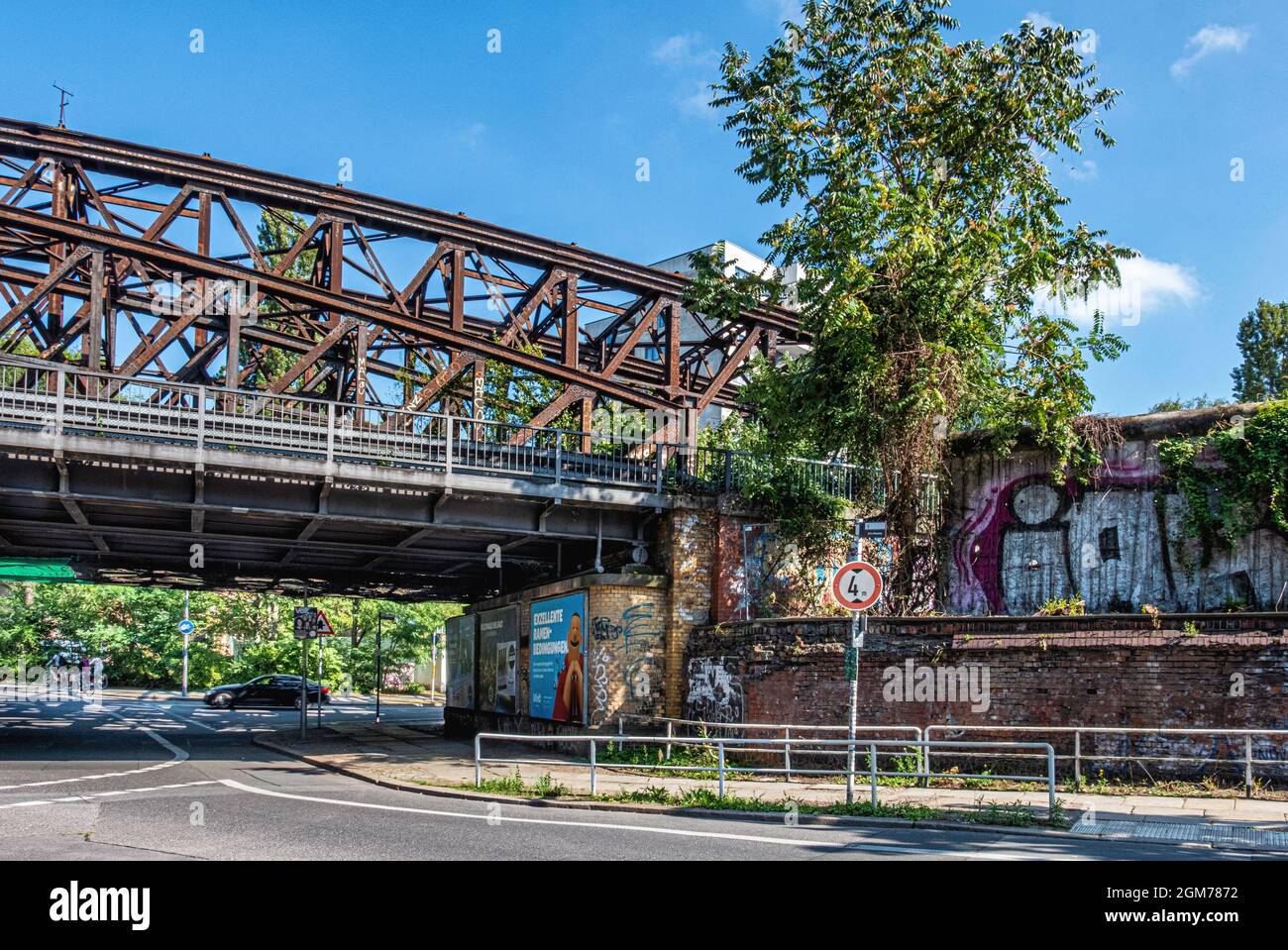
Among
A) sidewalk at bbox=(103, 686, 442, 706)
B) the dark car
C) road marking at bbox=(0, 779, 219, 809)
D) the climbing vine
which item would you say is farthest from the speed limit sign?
sidewalk at bbox=(103, 686, 442, 706)

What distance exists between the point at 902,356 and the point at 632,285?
11.6 metres

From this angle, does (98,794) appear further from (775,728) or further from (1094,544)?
(1094,544)

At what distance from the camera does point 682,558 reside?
22.7m

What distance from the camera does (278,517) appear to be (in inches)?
860

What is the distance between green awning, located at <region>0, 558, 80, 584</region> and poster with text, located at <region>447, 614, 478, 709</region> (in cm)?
1109

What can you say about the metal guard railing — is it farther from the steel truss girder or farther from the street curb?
the steel truss girder

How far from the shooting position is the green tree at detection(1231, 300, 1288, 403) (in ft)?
212

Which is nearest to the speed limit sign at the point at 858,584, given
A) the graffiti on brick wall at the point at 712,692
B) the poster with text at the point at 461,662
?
the graffiti on brick wall at the point at 712,692

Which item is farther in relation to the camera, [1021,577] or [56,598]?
[56,598]

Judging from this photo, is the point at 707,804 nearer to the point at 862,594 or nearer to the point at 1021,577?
the point at 862,594

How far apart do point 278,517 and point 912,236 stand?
43.7ft

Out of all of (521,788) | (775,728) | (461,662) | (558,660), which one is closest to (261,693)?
(461,662)
